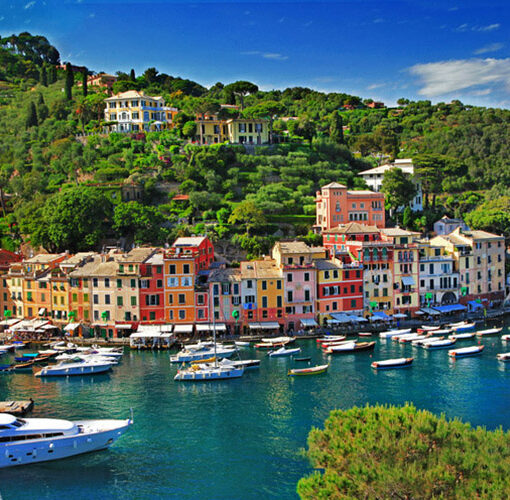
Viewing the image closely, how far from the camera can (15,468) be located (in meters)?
29.0

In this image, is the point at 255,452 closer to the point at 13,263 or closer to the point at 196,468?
the point at 196,468

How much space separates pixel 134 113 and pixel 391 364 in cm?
6972

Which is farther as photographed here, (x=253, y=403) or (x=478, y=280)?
(x=478, y=280)

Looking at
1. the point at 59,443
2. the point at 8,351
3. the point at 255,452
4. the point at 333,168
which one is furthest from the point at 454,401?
the point at 333,168

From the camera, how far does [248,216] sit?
220 ft

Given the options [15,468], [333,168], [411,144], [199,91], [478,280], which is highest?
[199,91]

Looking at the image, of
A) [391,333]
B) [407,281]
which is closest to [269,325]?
[391,333]

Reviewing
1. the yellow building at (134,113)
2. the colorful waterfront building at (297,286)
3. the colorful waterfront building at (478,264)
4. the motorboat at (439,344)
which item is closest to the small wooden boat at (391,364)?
the motorboat at (439,344)

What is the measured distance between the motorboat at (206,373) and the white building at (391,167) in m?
45.3

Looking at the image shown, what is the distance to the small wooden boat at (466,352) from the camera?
4669 cm

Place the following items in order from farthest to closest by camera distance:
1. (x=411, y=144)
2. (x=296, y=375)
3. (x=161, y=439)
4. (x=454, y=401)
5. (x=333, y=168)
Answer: (x=411, y=144), (x=333, y=168), (x=296, y=375), (x=454, y=401), (x=161, y=439)

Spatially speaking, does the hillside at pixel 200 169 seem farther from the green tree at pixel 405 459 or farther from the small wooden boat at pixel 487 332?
the green tree at pixel 405 459

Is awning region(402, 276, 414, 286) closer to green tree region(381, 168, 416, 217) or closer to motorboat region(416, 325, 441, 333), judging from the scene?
motorboat region(416, 325, 441, 333)

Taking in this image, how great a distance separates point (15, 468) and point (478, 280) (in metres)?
50.4
